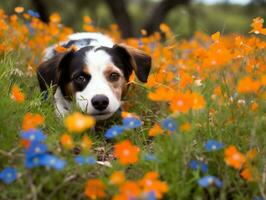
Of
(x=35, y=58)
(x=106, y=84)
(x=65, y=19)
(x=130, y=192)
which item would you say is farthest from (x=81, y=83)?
(x=65, y=19)

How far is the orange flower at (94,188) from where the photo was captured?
2461mm

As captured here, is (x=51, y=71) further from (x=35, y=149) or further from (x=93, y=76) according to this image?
(x=35, y=149)

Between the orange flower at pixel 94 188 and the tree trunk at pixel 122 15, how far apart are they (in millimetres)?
11831

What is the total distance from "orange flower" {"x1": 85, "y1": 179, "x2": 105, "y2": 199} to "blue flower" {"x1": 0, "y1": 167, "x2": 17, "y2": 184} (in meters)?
0.35

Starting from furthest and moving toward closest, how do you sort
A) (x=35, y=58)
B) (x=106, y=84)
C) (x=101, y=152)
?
(x=35, y=58) → (x=106, y=84) → (x=101, y=152)

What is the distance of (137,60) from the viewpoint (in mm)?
4770

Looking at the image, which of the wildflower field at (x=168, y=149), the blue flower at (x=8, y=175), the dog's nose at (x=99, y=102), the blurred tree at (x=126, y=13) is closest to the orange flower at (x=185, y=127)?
the wildflower field at (x=168, y=149)

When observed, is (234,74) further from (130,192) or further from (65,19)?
(65,19)

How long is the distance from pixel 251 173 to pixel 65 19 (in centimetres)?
1418

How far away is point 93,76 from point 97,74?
0.04 meters

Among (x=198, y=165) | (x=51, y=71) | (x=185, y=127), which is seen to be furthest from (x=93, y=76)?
(x=185, y=127)

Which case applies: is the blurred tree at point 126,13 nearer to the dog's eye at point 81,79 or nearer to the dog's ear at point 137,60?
the dog's ear at point 137,60

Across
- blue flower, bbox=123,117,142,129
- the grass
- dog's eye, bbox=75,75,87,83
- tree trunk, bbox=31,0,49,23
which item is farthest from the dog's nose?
tree trunk, bbox=31,0,49,23

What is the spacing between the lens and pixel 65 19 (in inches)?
640
